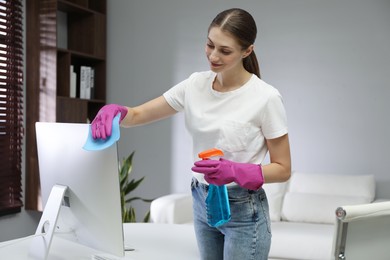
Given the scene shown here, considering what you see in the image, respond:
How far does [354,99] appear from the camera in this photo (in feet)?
12.7

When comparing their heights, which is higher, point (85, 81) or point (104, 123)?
point (85, 81)

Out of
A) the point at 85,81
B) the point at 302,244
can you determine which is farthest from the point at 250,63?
the point at 85,81

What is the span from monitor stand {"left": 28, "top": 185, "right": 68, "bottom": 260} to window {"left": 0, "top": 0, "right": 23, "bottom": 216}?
231 centimetres

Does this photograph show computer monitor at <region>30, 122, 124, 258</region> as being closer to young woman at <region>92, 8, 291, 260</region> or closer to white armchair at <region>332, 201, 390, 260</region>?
young woman at <region>92, 8, 291, 260</region>

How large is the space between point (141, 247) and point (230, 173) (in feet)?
1.85

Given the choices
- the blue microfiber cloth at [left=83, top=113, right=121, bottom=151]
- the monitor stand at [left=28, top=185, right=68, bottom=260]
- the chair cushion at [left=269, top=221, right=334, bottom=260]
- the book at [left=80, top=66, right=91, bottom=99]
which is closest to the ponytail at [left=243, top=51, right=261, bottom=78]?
the blue microfiber cloth at [left=83, top=113, right=121, bottom=151]

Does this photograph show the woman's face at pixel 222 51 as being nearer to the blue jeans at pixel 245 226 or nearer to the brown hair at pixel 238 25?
the brown hair at pixel 238 25

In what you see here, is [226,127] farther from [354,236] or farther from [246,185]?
[354,236]

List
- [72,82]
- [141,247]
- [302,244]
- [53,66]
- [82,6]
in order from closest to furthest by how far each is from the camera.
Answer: [141,247] < [302,244] < [53,66] < [72,82] < [82,6]

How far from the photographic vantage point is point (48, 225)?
157 cm

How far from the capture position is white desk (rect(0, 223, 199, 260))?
168cm

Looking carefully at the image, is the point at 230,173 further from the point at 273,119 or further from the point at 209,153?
the point at 273,119

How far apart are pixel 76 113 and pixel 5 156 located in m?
0.66

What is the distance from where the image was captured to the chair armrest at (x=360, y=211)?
1266 millimetres
